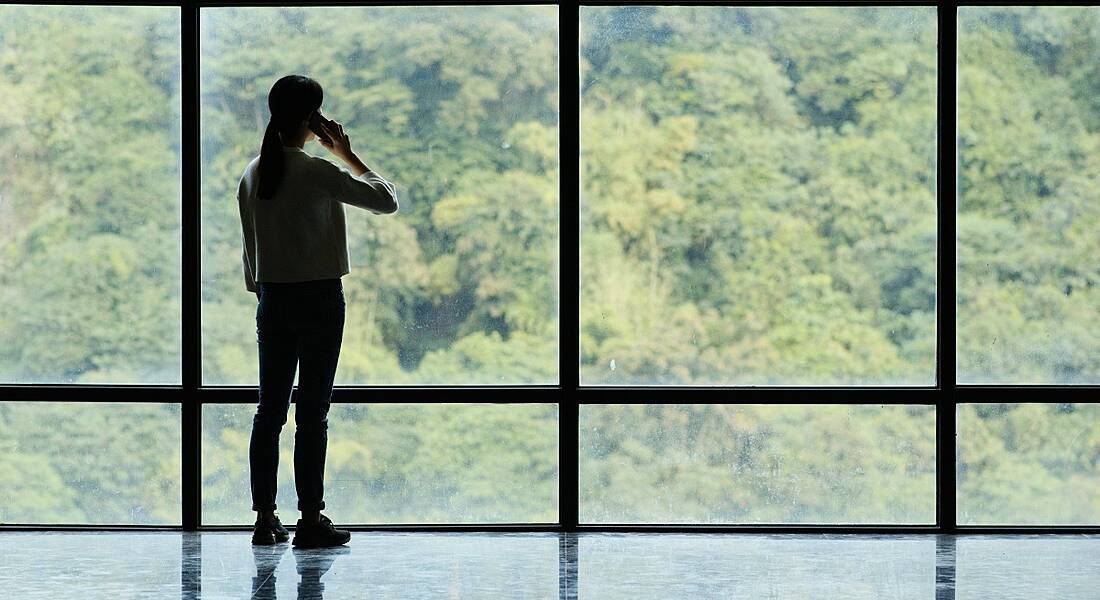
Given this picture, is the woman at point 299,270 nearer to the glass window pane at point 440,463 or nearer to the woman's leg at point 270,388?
the woman's leg at point 270,388

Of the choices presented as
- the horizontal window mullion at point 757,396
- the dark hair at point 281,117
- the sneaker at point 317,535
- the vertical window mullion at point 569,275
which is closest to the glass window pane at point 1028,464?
the horizontal window mullion at point 757,396

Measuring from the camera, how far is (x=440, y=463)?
384cm

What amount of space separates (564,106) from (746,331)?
0.88 m

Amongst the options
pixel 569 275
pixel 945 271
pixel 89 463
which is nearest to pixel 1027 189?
pixel 945 271

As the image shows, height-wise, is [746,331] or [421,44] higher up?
[421,44]

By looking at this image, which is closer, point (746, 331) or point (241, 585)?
point (241, 585)

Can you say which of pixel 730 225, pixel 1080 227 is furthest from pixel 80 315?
pixel 1080 227

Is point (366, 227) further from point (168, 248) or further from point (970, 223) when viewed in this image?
point (970, 223)

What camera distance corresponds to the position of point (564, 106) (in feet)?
12.4

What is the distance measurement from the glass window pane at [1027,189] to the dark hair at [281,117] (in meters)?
1.93

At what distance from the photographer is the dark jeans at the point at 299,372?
11.0 feet

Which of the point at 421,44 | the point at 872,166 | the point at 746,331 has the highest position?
the point at 421,44

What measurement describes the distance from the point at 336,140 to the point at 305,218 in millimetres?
271

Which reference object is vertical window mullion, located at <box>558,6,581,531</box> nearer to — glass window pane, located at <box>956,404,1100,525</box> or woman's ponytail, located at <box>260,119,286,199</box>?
woman's ponytail, located at <box>260,119,286,199</box>
